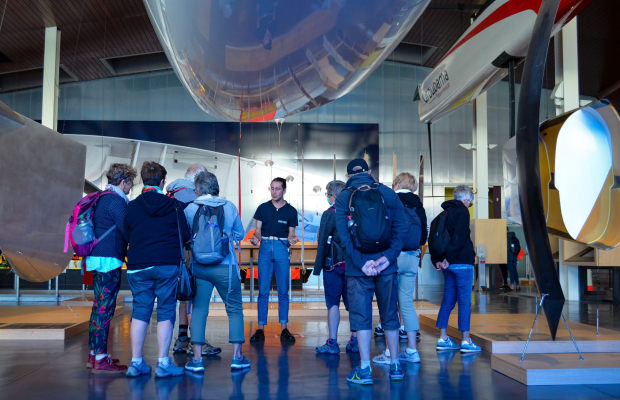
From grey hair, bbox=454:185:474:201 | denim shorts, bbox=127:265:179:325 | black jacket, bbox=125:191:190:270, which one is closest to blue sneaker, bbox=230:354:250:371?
denim shorts, bbox=127:265:179:325

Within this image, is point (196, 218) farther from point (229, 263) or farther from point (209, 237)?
point (229, 263)

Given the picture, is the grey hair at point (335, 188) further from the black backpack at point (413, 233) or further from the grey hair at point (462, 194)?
the grey hair at point (462, 194)

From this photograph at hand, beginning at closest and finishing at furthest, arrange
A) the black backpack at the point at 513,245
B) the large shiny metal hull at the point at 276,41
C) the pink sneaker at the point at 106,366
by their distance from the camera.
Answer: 1. the large shiny metal hull at the point at 276,41
2. the pink sneaker at the point at 106,366
3. the black backpack at the point at 513,245

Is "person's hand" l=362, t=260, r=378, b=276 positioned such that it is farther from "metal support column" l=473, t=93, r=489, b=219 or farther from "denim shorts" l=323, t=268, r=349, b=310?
"metal support column" l=473, t=93, r=489, b=219

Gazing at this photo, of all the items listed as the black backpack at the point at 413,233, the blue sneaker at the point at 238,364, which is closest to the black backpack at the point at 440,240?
the black backpack at the point at 413,233

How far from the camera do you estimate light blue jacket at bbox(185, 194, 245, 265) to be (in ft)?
10.0

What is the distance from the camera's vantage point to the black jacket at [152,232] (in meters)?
2.85

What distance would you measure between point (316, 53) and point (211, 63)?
375 millimetres

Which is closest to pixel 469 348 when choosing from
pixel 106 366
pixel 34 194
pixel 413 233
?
pixel 413 233

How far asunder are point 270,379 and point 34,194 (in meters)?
2.75

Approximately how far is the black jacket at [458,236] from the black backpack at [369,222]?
2.86ft

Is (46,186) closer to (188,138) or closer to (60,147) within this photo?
(60,147)

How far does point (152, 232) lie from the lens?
2873 mm

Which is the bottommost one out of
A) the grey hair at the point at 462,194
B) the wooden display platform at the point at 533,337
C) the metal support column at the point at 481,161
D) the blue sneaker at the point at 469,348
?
the blue sneaker at the point at 469,348
